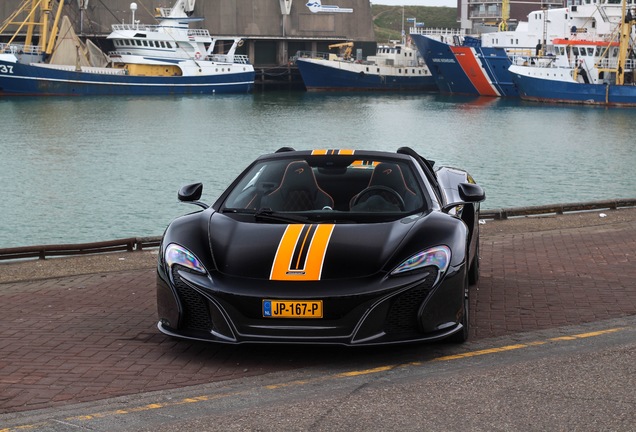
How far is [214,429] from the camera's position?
203 inches

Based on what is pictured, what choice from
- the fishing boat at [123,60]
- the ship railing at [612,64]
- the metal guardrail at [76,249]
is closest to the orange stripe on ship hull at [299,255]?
the metal guardrail at [76,249]

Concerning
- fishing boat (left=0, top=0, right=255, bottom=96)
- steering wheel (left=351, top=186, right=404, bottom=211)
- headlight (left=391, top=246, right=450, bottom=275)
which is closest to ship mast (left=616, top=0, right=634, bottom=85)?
fishing boat (left=0, top=0, right=255, bottom=96)

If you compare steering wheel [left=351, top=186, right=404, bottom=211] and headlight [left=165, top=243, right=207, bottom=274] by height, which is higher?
steering wheel [left=351, top=186, right=404, bottom=211]

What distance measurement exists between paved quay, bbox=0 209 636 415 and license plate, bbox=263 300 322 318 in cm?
35

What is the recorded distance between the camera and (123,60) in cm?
8650

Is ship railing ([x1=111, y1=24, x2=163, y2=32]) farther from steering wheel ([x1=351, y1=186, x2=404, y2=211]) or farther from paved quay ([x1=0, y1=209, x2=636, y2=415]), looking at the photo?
steering wheel ([x1=351, y1=186, x2=404, y2=211])

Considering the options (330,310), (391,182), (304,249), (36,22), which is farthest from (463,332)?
(36,22)

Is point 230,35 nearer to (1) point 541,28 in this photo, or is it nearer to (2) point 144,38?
(2) point 144,38

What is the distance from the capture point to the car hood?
652 cm

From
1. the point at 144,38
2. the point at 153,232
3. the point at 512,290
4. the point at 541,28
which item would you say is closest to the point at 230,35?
the point at 144,38

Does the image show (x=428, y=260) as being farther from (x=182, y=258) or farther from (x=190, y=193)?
(x=190, y=193)

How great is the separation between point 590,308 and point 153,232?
1515 cm

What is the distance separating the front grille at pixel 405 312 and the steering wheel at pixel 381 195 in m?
1.28

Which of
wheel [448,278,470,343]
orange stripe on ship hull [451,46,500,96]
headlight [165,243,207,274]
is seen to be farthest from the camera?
orange stripe on ship hull [451,46,500,96]
